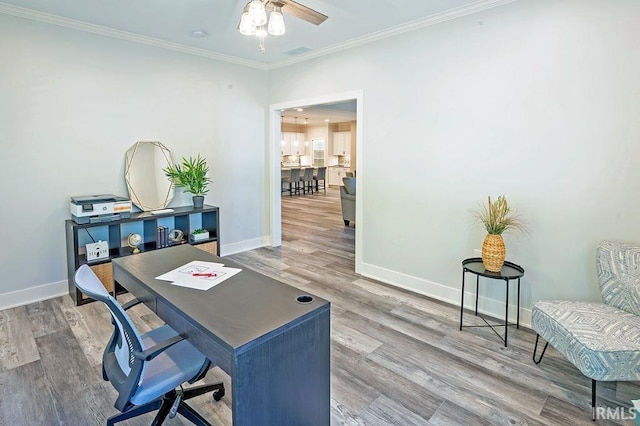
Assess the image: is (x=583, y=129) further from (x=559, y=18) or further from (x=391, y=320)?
(x=391, y=320)

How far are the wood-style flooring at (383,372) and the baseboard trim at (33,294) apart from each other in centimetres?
11

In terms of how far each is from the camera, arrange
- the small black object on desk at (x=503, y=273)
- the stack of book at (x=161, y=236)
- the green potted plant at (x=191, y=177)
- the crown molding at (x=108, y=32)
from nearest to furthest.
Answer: the small black object on desk at (x=503, y=273), the crown molding at (x=108, y=32), the stack of book at (x=161, y=236), the green potted plant at (x=191, y=177)

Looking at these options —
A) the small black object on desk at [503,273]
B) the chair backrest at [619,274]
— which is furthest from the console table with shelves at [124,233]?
the chair backrest at [619,274]

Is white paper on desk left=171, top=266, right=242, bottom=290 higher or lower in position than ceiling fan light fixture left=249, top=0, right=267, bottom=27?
lower

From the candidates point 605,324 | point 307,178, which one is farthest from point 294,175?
point 605,324

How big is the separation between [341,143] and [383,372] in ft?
41.5

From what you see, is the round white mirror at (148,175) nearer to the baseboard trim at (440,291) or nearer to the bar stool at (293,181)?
the baseboard trim at (440,291)

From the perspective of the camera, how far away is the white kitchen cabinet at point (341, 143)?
46.8 feet

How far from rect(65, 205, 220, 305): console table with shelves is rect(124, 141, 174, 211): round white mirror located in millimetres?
196

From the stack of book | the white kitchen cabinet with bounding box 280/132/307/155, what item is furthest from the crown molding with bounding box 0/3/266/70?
the white kitchen cabinet with bounding box 280/132/307/155

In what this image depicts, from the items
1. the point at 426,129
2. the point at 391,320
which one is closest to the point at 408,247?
the point at 391,320

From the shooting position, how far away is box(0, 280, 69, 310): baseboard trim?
11.0ft

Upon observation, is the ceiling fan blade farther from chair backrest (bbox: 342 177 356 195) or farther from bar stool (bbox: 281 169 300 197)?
bar stool (bbox: 281 169 300 197)

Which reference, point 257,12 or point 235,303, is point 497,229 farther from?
point 257,12
